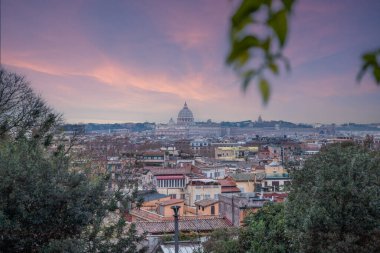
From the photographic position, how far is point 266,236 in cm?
1020

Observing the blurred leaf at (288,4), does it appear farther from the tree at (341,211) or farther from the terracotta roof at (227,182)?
the terracotta roof at (227,182)

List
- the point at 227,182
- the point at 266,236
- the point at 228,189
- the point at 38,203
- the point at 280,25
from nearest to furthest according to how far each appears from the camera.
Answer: the point at 280,25 < the point at 38,203 < the point at 266,236 < the point at 228,189 < the point at 227,182

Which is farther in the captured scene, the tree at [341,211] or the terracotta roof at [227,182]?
the terracotta roof at [227,182]

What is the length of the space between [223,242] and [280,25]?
10403 millimetres

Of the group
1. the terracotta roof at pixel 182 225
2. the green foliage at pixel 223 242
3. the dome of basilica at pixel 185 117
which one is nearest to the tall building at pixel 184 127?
the dome of basilica at pixel 185 117

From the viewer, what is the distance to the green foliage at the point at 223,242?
1062 cm

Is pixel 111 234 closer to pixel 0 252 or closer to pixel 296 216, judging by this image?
pixel 0 252

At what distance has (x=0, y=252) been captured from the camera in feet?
20.5

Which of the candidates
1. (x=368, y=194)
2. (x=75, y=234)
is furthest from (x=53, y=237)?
(x=368, y=194)

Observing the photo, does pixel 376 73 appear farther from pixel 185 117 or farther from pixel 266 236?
pixel 185 117

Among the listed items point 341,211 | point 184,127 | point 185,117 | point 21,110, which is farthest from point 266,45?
point 185,117

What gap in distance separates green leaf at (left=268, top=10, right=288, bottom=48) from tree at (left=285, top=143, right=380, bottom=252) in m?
7.48

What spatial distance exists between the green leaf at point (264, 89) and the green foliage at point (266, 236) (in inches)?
363

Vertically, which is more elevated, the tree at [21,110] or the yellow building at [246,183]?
the tree at [21,110]
